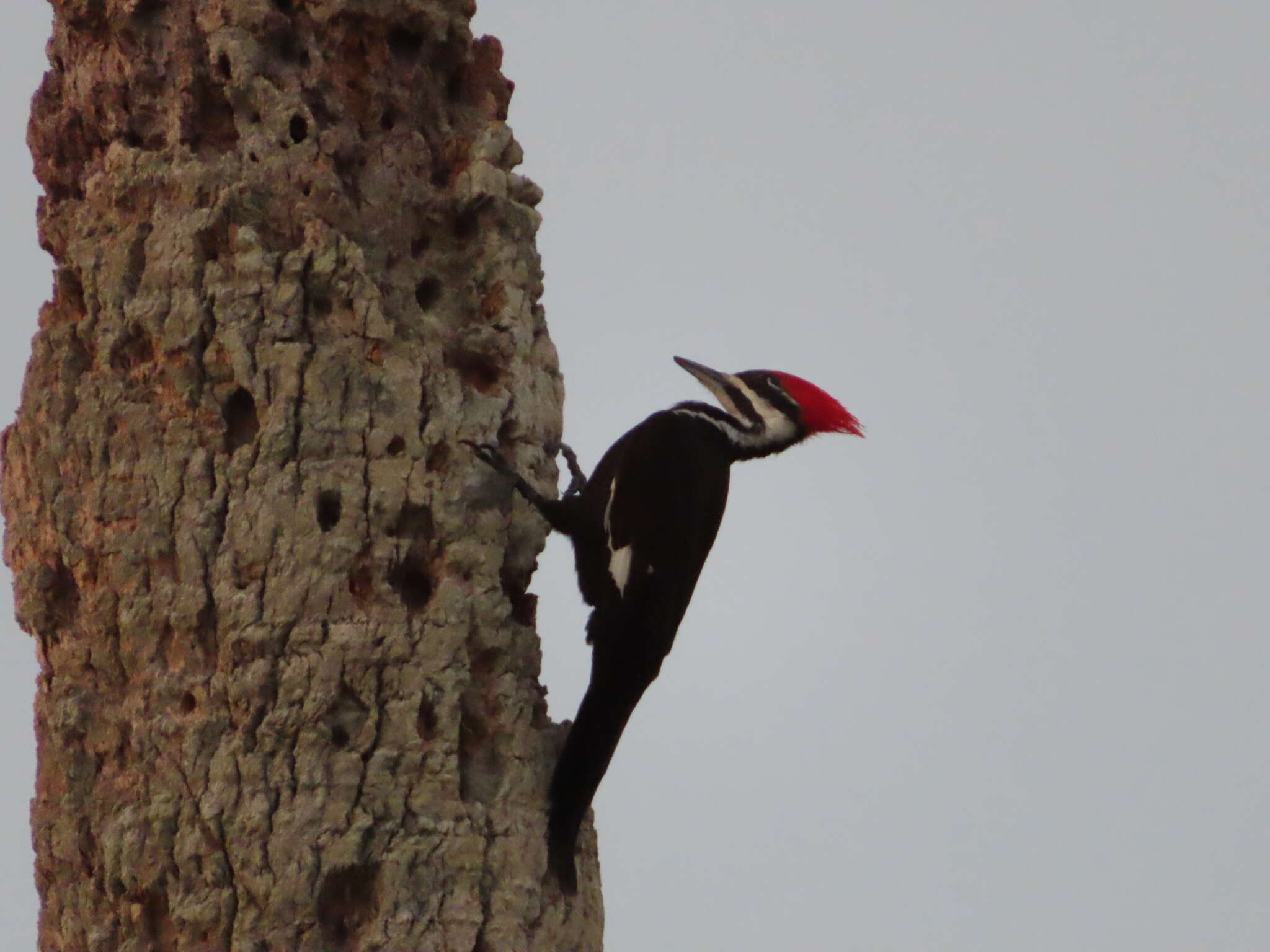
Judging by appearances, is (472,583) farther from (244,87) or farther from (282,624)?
(244,87)

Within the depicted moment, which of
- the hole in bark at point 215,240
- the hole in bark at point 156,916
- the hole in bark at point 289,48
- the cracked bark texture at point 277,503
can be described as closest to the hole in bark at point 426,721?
the cracked bark texture at point 277,503

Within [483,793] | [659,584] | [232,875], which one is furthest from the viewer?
[659,584]

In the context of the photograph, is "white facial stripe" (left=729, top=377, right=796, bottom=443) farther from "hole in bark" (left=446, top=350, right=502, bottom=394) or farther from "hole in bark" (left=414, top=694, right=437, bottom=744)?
"hole in bark" (left=414, top=694, right=437, bottom=744)

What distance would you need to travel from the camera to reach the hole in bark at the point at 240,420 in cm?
405

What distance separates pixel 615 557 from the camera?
15.2 ft

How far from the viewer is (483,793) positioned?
4090 mm

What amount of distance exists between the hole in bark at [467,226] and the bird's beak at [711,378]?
107 cm

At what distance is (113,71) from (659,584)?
1.73m

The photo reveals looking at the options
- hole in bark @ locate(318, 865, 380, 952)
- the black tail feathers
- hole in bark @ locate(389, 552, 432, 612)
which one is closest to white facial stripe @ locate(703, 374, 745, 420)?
hole in bark @ locate(389, 552, 432, 612)

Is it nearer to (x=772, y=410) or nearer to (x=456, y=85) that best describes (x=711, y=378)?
(x=772, y=410)

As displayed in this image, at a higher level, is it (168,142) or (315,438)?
(168,142)

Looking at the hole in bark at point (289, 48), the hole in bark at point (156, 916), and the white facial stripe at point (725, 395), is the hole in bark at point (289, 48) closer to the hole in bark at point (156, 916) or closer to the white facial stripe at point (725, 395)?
the white facial stripe at point (725, 395)

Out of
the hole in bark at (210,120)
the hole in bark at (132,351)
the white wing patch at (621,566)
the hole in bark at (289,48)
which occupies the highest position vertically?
the hole in bark at (289,48)

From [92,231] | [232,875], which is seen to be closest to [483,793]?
[232,875]
